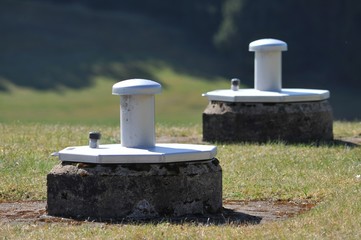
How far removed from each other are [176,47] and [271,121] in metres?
26.5

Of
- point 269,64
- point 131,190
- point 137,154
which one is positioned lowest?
point 131,190

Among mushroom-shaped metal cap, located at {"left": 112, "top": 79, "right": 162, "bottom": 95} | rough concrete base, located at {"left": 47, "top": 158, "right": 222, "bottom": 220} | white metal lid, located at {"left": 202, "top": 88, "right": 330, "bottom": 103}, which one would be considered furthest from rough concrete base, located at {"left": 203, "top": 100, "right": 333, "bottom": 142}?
rough concrete base, located at {"left": 47, "top": 158, "right": 222, "bottom": 220}

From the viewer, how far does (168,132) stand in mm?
17391

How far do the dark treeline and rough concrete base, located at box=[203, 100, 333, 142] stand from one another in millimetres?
21880

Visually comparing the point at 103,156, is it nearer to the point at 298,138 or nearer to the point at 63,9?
the point at 298,138

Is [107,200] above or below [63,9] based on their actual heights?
below

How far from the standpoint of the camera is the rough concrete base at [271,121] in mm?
15578

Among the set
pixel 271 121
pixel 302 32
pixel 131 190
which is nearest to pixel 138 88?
pixel 131 190

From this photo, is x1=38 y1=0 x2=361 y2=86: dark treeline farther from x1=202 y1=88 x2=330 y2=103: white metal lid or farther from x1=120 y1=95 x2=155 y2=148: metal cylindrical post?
x1=120 y1=95 x2=155 y2=148: metal cylindrical post

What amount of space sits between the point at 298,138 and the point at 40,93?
21.3 metres

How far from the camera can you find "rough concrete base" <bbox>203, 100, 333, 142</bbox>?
15578 millimetres

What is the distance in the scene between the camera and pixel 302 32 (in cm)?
3950

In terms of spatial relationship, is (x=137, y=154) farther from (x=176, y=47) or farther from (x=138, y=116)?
(x=176, y=47)

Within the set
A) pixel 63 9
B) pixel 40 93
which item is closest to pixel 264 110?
pixel 40 93
